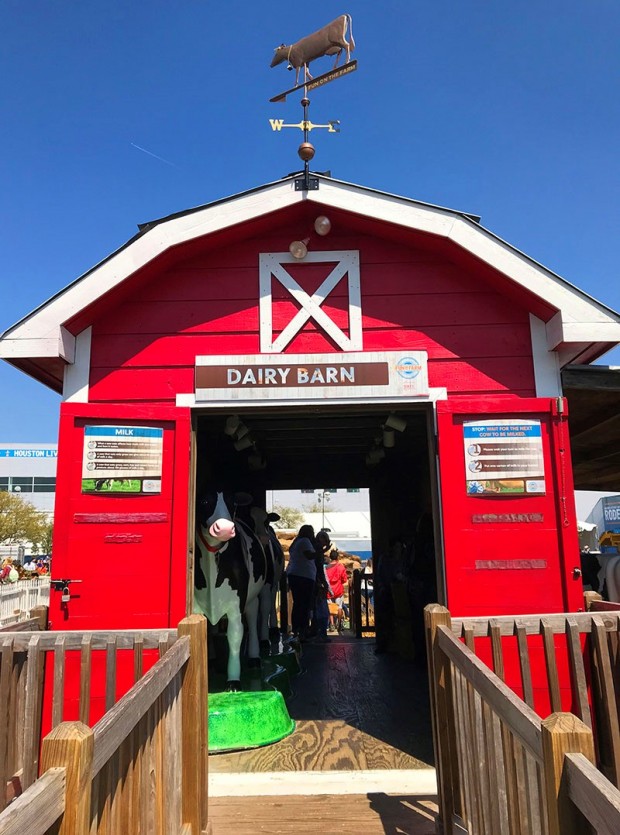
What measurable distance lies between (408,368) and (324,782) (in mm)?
2768

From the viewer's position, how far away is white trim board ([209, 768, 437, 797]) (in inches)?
150

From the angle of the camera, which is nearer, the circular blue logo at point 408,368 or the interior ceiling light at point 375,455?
the circular blue logo at point 408,368

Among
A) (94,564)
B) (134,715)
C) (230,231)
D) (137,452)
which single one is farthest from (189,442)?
(134,715)

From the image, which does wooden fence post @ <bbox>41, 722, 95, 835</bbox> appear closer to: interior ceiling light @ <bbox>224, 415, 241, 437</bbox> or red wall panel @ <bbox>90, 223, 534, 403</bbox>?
red wall panel @ <bbox>90, 223, 534, 403</bbox>

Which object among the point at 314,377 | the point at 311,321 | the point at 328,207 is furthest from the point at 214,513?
the point at 328,207

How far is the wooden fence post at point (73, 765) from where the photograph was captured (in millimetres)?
1484

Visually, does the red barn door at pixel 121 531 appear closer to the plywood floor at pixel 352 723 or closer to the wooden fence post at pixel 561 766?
the plywood floor at pixel 352 723

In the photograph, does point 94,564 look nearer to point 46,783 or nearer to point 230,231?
point 230,231

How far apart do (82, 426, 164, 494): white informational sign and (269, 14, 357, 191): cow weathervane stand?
218 cm

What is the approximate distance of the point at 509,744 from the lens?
2.13 metres

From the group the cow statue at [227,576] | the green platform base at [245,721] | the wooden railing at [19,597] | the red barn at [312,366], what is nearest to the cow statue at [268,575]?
the cow statue at [227,576]

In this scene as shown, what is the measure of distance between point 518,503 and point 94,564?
2973 millimetres

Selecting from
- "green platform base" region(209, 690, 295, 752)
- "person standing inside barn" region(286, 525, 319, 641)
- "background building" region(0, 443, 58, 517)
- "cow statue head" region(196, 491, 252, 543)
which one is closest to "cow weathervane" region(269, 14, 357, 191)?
"cow statue head" region(196, 491, 252, 543)

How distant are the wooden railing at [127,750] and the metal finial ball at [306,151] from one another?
136 inches
